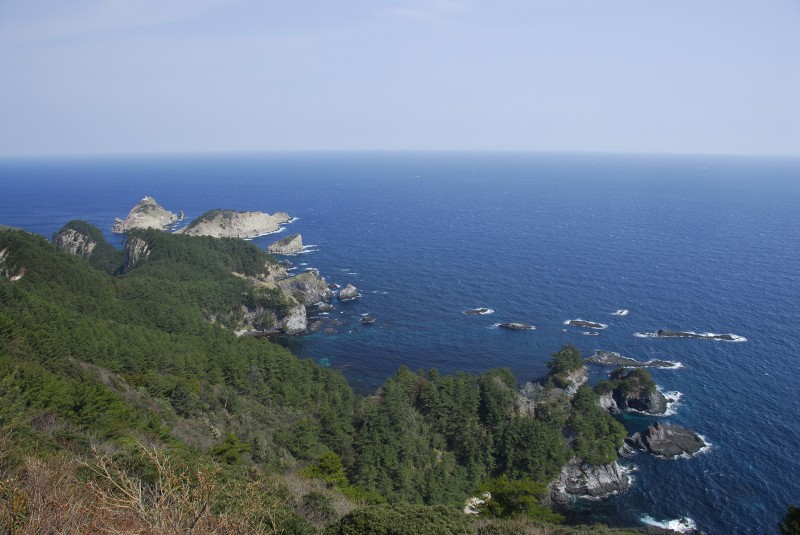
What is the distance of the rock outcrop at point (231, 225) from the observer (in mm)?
151125

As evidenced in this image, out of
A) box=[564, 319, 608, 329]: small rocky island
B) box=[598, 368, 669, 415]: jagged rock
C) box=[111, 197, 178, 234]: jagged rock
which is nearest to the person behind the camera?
box=[598, 368, 669, 415]: jagged rock

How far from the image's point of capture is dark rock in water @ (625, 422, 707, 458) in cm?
5391

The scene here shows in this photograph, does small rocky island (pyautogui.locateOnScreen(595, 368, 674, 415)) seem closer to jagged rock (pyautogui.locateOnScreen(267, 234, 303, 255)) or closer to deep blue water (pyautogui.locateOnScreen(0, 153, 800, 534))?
deep blue water (pyautogui.locateOnScreen(0, 153, 800, 534))

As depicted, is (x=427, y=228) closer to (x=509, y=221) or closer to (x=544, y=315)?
(x=509, y=221)

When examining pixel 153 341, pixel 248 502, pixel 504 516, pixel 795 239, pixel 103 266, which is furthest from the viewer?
pixel 795 239

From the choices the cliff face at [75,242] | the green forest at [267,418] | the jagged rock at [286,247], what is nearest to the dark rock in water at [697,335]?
the green forest at [267,418]

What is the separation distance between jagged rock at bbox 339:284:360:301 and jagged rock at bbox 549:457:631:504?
5753 cm

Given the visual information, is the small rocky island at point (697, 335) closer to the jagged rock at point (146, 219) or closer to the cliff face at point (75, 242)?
the cliff face at point (75, 242)

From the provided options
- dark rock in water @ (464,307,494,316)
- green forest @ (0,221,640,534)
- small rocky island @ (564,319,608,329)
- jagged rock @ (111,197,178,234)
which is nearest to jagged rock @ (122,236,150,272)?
green forest @ (0,221,640,534)

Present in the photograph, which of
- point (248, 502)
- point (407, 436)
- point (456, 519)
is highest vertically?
point (248, 502)

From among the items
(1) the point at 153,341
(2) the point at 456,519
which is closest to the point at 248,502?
(2) the point at 456,519

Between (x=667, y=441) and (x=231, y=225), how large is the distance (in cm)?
13513

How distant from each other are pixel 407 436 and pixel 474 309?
4437cm

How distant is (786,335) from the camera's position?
7662cm
